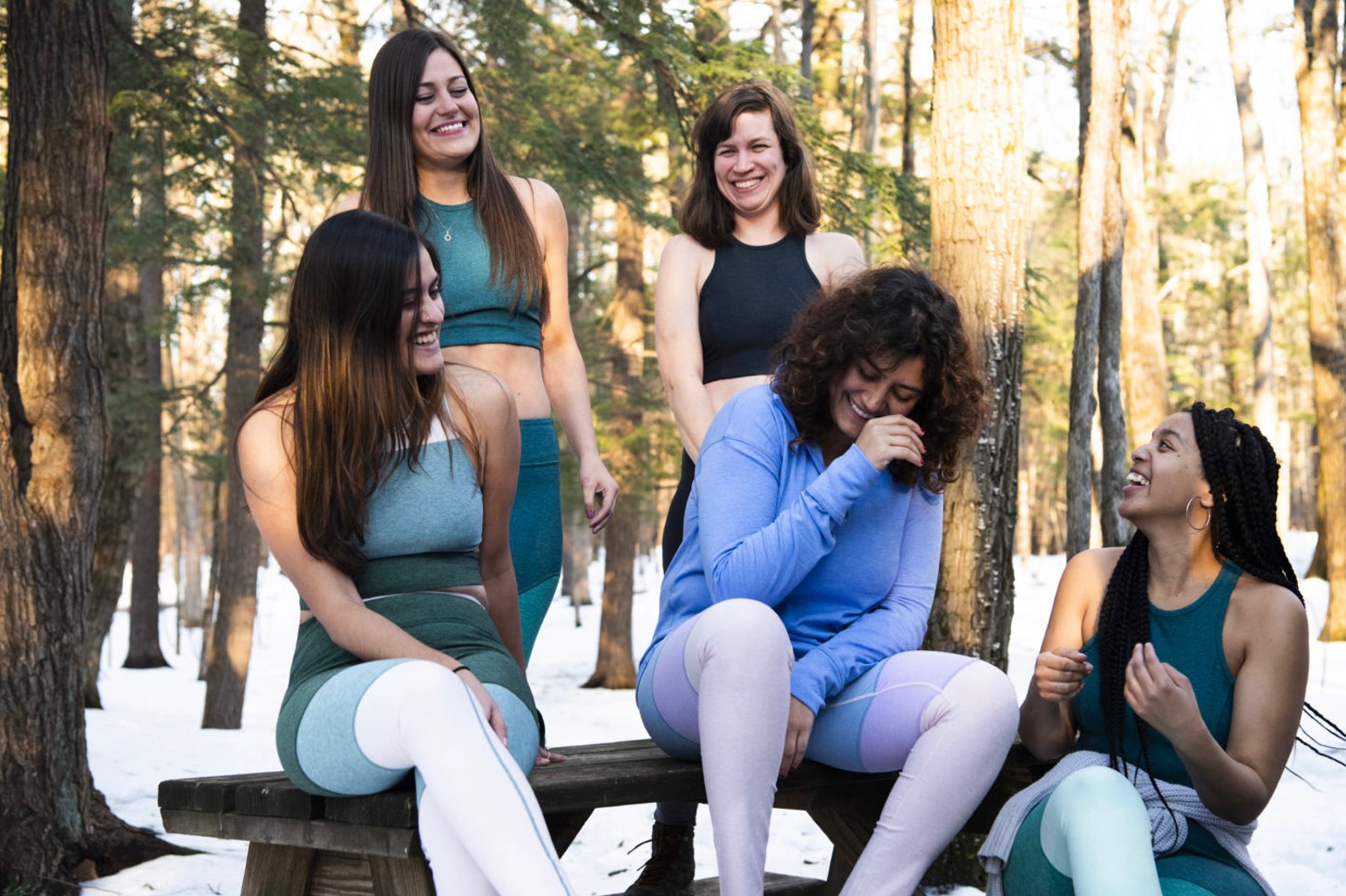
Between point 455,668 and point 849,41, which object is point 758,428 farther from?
point 849,41

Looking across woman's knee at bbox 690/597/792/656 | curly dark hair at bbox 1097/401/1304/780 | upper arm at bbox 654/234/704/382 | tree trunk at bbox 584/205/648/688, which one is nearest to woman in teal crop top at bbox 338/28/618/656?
upper arm at bbox 654/234/704/382

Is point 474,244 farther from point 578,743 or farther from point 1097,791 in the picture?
point 578,743

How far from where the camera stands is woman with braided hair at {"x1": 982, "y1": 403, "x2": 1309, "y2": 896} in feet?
8.23

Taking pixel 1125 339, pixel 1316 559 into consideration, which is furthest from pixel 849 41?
pixel 1316 559

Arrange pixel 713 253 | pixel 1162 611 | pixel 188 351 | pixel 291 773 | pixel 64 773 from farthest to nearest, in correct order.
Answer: pixel 188 351
pixel 64 773
pixel 713 253
pixel 1162 611
pixel 291 773

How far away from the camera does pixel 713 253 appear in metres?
3.74

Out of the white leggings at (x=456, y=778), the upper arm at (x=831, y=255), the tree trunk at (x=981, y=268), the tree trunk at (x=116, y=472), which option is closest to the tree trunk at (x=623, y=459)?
the tree trunk at (x=116, y=472)

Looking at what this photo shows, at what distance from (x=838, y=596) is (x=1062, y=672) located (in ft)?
1.62

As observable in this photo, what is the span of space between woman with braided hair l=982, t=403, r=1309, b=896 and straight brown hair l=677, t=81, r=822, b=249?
4.31ft

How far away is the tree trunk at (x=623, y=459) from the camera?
46.9ft

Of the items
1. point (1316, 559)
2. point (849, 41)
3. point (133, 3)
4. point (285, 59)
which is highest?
point (849, 41)

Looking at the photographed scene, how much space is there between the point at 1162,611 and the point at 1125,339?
39.8 feet

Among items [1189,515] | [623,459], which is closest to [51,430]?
[1189,515]

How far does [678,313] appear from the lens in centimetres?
364
